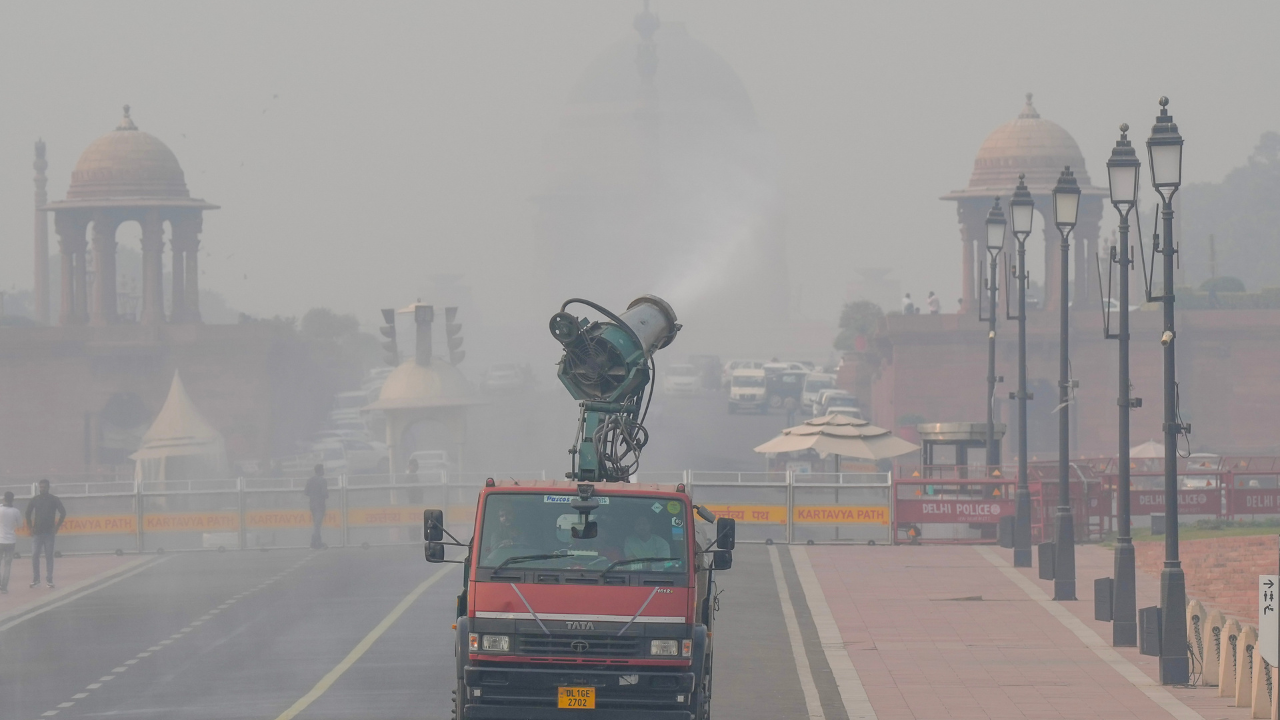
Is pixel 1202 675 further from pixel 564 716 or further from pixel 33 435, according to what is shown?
pixel 33 435

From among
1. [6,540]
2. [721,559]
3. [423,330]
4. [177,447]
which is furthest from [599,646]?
[177,447]

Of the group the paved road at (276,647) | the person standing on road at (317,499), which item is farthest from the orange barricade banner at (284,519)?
the paved road at (276,647)

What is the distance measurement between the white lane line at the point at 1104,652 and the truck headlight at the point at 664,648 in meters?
5.71

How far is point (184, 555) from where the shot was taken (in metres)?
34.1

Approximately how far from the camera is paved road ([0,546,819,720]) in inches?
683

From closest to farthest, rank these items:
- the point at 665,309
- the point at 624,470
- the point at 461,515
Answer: the point at 624,470 → the point at 665,309 → the point at 461,515

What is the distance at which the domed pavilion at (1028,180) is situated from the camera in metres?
84.4

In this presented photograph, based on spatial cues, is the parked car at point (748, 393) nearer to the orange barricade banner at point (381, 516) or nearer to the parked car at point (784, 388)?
the parked car at point (784, 388)

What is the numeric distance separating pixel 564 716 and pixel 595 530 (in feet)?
4.68

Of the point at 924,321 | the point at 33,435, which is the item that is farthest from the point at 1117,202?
the point at 33,435

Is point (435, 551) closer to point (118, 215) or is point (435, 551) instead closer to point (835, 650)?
point (835, 650)

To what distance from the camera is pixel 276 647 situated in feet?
70.1

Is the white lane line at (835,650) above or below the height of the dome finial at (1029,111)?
below

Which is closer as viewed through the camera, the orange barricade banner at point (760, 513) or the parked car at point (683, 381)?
the orange barricade banner at point (760, 513)
